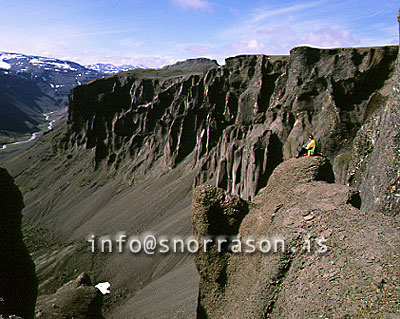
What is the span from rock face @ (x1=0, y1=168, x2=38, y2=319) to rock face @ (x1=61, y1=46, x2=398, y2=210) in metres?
16.9

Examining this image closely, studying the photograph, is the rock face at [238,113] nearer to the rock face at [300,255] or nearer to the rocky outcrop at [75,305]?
the rock face at [300,255]

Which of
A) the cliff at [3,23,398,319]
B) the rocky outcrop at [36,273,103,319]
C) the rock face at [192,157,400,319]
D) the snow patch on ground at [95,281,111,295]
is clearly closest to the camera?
the rock face at [192,157,400,319]

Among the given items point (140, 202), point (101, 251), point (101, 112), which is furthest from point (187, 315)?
point (101, 112)

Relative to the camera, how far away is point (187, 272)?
36.8m

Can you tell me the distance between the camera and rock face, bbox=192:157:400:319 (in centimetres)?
659

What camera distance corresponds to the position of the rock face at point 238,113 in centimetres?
3747

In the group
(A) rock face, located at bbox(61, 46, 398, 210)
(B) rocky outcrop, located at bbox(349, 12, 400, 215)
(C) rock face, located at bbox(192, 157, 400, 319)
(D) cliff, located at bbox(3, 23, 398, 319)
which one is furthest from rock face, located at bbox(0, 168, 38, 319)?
(A) rock face, located at bbox(61, 46, 398, 210)

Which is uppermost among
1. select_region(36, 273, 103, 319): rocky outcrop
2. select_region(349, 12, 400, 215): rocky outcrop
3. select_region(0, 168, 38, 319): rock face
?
select_region(349, 12, 400, 215): rocky outcrop

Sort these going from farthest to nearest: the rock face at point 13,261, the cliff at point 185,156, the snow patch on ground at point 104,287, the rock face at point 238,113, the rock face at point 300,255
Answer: the snow patch on ground at point 104,287 → the rock face at point 238,113 → the cliff at point 185,156 → the rock face at point 13,261 → the rock face at point 300,255

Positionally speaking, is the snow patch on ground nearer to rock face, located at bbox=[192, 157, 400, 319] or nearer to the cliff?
the cliff

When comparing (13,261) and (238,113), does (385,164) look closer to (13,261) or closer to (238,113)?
(13,261)

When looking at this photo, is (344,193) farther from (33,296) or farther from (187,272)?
(187,272)

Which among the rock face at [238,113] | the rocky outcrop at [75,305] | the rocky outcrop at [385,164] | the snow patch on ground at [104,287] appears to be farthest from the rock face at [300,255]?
the snow patch on ground at [104,287]

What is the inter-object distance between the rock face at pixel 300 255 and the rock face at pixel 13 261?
817 centimetres
